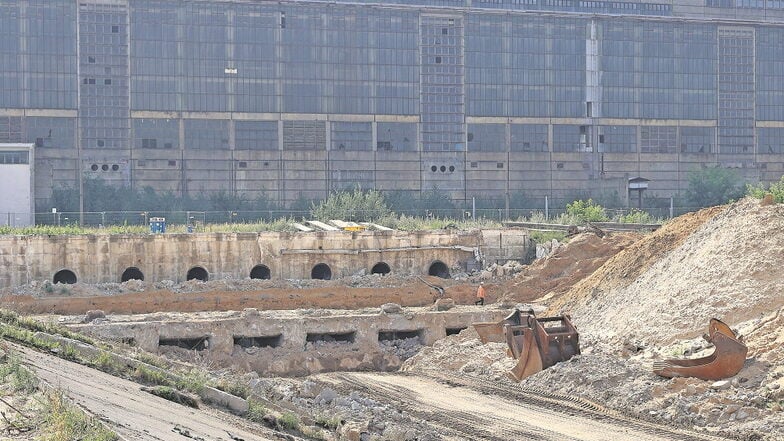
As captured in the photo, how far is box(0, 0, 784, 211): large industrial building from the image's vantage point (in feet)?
268

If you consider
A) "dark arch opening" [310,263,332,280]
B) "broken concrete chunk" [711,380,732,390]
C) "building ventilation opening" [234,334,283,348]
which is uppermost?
"dark arch opening" [310,263,332,280]

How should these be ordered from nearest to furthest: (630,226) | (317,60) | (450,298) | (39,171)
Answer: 1. (450,298)
2. (630,226)
3. (39,171)
4. (317,60)

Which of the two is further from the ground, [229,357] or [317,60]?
[317,60]

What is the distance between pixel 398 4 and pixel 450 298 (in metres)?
46.9

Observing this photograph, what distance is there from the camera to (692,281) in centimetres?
3262

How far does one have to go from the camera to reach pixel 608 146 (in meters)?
91.5

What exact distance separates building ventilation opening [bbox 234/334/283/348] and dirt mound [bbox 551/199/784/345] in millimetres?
8901

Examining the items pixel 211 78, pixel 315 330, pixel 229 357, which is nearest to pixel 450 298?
pixel 315 330

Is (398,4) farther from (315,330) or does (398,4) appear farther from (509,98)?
(315,330)

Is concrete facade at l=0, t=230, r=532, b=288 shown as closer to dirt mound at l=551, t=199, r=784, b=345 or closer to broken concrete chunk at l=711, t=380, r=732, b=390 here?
dirt mound at l=551, t=199, r=784, b=345

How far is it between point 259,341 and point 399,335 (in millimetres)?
4489

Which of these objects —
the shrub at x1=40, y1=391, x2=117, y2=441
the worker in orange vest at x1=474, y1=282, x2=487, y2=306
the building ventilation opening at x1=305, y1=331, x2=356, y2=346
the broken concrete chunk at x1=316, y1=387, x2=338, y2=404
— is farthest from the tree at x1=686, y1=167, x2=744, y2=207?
the shrub at x1=40, y1=391, x2=117, y2=441

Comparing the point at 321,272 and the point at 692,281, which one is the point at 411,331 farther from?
the point at 321,272

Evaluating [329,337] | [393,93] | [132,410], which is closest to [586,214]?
[393,93]
